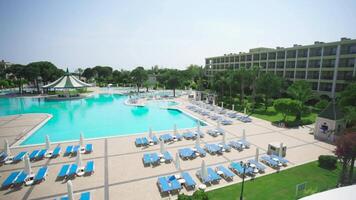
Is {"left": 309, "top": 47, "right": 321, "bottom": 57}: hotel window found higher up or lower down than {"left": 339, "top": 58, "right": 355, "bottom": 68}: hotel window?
higher up

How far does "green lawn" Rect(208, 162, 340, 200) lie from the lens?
10.8 m

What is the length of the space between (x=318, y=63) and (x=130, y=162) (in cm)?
4429

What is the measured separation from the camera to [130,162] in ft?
49.3

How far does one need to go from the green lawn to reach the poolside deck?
830mm

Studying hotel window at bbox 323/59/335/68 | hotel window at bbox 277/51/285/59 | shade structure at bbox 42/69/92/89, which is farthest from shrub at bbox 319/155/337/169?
shade structure at bbox 42/69/92/89

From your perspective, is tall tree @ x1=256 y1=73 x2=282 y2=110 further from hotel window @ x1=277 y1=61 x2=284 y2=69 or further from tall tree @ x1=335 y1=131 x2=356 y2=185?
tall tree @ x1=335 y1=131 x2=356 y2=185

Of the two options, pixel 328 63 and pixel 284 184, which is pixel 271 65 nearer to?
pixel 328 63

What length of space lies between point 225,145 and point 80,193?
12.0 meters

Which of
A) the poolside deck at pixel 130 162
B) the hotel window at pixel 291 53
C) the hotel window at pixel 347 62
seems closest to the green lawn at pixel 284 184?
the poolside deck at pixel 130 162

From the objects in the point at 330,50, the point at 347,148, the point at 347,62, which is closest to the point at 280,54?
the point at 330,50

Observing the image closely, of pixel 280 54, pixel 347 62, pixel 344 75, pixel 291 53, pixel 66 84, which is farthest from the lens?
pixel 66 84

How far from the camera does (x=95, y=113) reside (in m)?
34.6

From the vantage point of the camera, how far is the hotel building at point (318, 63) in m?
35.5

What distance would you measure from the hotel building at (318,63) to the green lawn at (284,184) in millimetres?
28431
